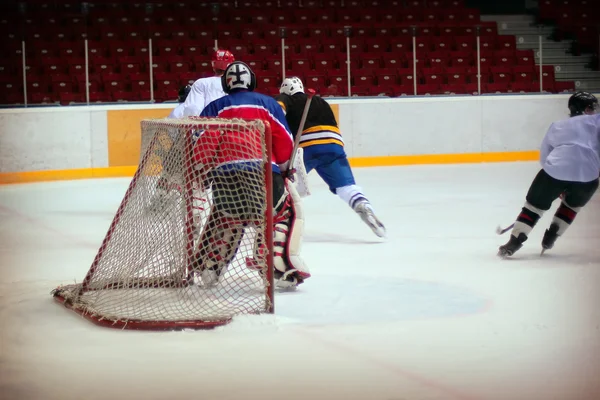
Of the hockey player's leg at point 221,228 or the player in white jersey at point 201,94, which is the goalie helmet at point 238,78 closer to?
the hockey player's leg at point 221,228

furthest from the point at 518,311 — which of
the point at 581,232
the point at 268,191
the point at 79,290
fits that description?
the point at 581,232

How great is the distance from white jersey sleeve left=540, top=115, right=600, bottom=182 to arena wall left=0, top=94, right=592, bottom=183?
5707 mm

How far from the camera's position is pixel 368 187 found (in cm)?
960

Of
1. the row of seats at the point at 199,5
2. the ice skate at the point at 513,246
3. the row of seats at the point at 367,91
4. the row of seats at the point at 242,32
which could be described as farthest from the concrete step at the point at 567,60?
the ice skate at the point at 513,246

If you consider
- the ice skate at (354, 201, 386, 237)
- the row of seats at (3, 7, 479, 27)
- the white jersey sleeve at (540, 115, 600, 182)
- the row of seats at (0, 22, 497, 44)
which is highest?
the row of seats at (3, 7, 479, 27)

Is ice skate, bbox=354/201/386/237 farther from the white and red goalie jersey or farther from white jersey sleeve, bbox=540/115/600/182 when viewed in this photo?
the white and red goalie jersey

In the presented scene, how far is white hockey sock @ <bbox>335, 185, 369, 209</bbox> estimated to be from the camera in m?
6.64

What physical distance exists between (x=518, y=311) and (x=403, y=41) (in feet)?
29.6

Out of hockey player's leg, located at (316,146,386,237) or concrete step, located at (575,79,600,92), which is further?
concrete step, located at (575,79,600,92)

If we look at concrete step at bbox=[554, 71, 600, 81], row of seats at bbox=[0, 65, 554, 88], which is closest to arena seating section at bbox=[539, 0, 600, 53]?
concrete step at bbox=[554, 71, 600, 81]

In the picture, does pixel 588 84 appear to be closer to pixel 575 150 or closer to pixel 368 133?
pixel 368 133

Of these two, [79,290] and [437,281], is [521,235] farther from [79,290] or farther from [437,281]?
[79,290]

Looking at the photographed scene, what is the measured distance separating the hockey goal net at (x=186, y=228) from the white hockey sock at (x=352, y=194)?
6.49 ft

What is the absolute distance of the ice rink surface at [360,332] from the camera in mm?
3336
